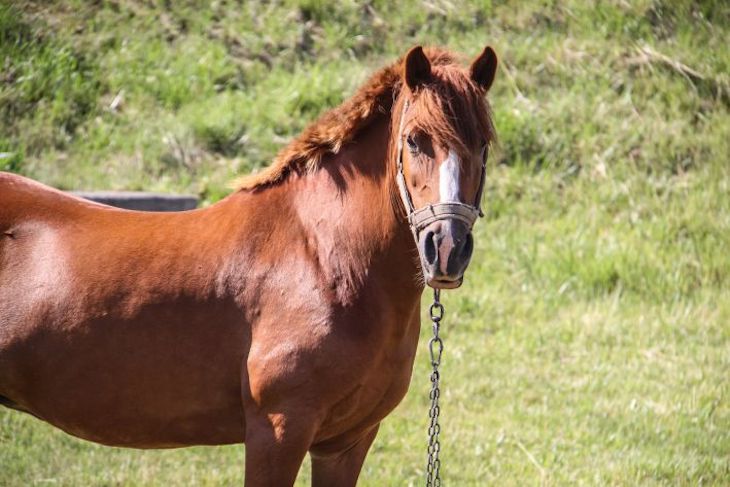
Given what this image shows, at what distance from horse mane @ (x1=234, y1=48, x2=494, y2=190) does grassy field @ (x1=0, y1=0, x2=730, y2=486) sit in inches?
83.7

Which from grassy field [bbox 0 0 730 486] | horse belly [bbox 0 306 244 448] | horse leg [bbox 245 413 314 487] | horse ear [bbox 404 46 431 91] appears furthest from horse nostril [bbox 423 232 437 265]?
grassy field [bbox 0 0 730 486]

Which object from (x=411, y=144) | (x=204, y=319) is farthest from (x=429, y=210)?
(x=204, y=319)

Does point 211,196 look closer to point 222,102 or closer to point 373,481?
point 222,102

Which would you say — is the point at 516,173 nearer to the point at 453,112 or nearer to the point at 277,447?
the point at 453,112

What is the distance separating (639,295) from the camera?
7.82 m

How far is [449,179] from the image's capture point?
3064 millimetres

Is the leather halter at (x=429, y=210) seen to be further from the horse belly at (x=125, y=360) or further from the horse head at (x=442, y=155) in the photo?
the horse belly at (x=125, y=360)

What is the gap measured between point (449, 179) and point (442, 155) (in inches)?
3.8

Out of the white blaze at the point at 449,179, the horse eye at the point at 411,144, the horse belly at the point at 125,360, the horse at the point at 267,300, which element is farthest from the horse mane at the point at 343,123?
the horse belly at the point at 125,360

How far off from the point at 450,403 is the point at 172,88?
4939 millimetres

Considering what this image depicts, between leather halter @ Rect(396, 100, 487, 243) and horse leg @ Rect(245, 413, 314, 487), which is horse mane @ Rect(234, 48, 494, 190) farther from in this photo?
horse leg @ Rect(245, 413, 314, 487)

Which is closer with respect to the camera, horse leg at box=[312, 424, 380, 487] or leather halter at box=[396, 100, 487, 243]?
leather halter at box=[396, 100, 487, 243]

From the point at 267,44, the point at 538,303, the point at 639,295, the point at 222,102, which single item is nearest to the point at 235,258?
the point at 538,303

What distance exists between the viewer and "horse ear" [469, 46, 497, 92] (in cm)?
334
